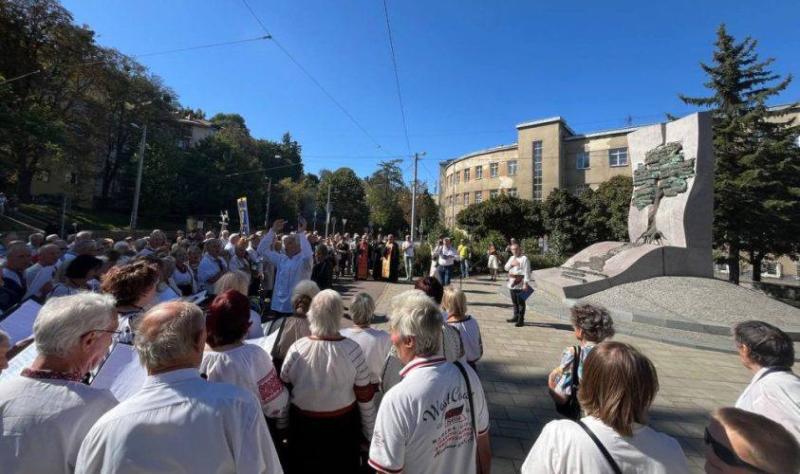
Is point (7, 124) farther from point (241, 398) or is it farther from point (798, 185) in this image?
point (798, 185)

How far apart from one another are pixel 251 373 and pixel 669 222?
42.8ft

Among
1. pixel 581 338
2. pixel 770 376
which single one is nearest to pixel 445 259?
pixel 581 338

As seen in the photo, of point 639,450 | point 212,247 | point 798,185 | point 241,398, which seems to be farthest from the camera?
point 798,185

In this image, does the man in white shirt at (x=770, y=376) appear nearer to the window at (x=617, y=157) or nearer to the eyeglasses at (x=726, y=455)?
the eyeglasses at (x=726, y=455)

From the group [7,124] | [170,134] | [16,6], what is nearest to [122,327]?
[7,124]

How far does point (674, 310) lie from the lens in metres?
9.30

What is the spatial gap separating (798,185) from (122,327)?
28.7 meters

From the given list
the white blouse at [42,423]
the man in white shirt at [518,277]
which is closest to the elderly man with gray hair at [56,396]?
the white blouse at [42,423]

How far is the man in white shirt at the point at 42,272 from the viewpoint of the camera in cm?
433

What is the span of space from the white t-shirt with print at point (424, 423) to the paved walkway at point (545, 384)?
1687 millimetres

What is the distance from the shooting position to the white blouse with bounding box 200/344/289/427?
6.91ft

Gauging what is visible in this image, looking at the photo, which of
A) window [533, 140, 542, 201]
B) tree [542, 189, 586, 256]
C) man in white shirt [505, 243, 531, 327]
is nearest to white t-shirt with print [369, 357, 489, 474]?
man in white shirt [505, 243, 531, 327]

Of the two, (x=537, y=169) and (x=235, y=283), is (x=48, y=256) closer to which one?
(x=235, y=283)

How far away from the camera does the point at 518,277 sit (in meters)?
8.22
